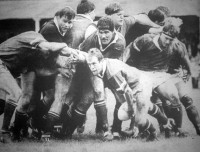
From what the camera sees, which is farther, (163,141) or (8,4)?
(8,4)

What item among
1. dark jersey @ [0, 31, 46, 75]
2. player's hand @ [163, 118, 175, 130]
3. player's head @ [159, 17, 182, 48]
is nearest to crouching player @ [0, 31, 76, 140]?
dark jersey @ [0, 31, 46, 75]

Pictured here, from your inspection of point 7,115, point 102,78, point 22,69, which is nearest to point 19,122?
point 7,115

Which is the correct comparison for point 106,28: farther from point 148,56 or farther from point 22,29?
point 22,29

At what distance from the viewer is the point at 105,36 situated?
200 inches

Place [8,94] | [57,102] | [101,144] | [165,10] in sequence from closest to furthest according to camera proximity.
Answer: [101,144], [57,102], [8,94], [165,10]

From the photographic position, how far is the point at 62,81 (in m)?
5.02

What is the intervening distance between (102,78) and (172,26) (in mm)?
1347

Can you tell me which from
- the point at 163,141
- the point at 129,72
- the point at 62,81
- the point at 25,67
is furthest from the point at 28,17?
the point at 163,141

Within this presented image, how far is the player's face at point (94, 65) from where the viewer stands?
503cm

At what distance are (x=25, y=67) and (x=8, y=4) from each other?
1091 mm

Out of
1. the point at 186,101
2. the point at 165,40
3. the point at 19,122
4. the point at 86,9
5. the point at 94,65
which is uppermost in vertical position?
the point at 86,9

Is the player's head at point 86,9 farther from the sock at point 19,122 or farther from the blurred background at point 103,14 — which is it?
the sock at point 19,122

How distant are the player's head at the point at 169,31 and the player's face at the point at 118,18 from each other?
2.16 ft

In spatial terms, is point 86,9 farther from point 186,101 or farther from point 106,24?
point 186,101
